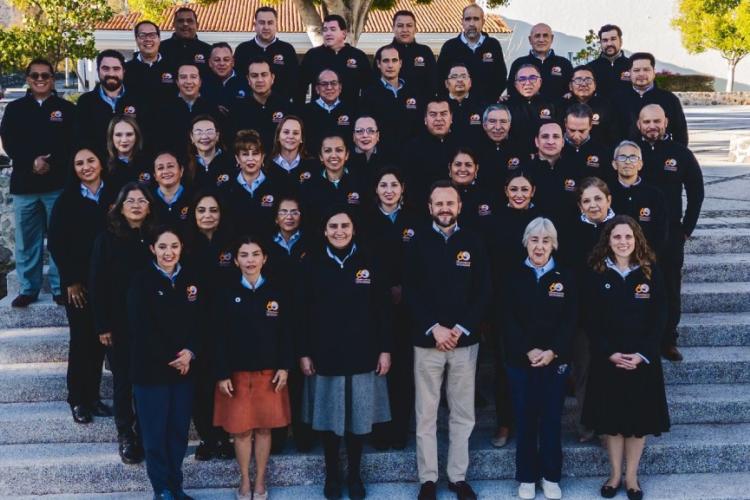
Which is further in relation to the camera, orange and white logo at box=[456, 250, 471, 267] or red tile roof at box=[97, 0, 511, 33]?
red tile roof at box=[97, 0, 511, 33]

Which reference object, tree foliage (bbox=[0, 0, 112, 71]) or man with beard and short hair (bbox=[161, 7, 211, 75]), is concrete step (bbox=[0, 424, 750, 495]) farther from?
tree foliage (bbox=[0, 0, 112, 71])

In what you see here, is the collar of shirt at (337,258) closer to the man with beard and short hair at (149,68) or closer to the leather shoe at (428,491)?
the leather shoe at (428,491)

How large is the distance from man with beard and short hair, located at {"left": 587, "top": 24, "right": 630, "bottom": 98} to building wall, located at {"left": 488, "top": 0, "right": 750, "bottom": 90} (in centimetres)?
3686

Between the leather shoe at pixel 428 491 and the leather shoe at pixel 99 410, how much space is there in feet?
8.11

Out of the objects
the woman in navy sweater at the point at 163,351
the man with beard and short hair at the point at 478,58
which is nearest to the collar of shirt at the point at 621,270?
the woman in navy sweater at the point at 163,351

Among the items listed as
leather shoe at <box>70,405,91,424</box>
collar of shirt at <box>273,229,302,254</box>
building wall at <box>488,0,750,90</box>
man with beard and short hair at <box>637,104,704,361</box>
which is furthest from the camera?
building wall at <box>488,0,750,90</box>

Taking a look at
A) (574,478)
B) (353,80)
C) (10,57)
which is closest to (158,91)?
(353,80)

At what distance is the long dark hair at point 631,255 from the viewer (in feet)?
17.3

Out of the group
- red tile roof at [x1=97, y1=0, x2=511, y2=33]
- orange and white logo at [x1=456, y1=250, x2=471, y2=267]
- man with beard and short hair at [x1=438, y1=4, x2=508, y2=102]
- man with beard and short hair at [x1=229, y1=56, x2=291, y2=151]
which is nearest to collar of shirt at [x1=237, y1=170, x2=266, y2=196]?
man with beard and short hair at [x1=229, y1=56, x2=291, y2=151]

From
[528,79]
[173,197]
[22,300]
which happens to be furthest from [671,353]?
[22,300]

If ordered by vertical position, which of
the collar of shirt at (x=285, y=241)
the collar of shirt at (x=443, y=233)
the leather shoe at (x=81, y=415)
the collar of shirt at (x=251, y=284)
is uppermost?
the collar of shirt at (x=443, y=233)

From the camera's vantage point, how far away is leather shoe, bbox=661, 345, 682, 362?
6.47 meters

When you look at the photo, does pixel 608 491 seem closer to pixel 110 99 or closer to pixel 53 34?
pixel 110 99

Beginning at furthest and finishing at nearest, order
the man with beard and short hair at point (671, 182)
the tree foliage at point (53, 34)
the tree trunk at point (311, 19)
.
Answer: the tree foliage at point (53, 34) → the tree trunk at point (311, 19) → the man with beard and short hair at point (671, 182)
